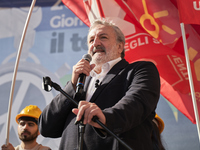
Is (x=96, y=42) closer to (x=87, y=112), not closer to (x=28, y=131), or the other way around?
(x=87, y=112)

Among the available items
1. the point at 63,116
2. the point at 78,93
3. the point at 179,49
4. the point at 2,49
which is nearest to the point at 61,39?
the point at 2,49

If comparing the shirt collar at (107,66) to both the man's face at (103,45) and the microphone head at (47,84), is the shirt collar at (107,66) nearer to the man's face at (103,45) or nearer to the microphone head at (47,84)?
the man's face at (103,45)

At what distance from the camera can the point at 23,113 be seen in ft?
10.2

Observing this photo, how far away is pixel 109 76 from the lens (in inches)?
61.1

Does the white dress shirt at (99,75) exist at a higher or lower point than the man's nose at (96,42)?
lower

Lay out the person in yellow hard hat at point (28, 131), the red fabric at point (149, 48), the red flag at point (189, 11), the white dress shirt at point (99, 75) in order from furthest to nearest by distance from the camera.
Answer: the red fabric at point (149, 48), the person in yellow hard hat at point (28, 131), the red flag at point (189, 11), the white dress shirt at point (99, 75)

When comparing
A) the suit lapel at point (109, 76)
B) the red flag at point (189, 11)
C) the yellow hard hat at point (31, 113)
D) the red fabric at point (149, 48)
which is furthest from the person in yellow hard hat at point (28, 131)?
the red flag at point (189, 11)

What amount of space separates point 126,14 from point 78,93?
2.27m

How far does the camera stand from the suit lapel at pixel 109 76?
1.46m

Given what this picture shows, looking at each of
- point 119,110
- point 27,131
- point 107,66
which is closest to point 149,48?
point 27,131

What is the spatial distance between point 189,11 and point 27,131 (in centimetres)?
182

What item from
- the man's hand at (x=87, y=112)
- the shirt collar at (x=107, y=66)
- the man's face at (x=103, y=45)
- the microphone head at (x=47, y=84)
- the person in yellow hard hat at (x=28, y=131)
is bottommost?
the person in yellow hard hat at (x=28, y=131)

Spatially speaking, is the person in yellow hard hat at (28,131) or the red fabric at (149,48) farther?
the red fabric at (149,48)

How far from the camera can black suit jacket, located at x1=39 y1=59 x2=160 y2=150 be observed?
1.22 metres
